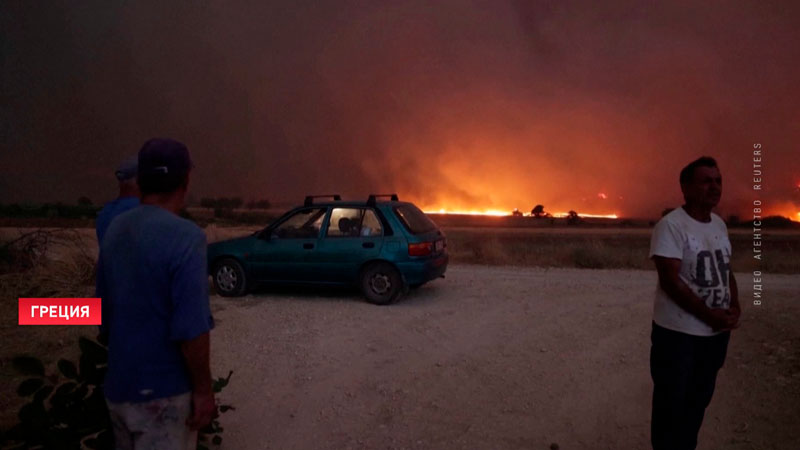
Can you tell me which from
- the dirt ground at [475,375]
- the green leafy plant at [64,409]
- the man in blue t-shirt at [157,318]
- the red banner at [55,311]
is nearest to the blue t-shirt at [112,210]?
the green leafy plant at [64,409]

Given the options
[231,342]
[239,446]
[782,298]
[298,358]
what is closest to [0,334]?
[231,342]

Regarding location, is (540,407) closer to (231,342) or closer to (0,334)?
(231,342)

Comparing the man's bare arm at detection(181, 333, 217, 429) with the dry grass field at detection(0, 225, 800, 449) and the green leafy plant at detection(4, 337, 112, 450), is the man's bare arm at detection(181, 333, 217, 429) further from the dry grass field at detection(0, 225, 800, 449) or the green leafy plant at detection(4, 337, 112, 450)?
the dry grass field at detection(0, 225, 800, 449)

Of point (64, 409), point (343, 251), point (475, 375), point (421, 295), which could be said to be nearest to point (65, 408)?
point (64, 409)

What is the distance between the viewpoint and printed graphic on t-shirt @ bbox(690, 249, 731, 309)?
317 cm

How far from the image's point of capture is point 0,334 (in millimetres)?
6520

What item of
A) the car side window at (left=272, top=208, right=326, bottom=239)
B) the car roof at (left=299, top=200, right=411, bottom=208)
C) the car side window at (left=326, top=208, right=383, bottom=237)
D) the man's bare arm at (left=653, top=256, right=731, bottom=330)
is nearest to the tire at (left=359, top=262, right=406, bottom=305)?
the car side window at (left=326, top=208, right=383, bottom=237)

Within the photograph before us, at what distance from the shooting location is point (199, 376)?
2055 millimetres

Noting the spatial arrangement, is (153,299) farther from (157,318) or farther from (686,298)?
(686,298)

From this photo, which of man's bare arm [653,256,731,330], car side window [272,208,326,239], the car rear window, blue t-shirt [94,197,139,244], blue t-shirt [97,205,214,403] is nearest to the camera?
blue t-shirt [97,205,214,403]

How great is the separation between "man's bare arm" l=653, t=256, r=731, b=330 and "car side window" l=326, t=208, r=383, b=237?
5.95 metres

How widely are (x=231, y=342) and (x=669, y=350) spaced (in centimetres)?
494

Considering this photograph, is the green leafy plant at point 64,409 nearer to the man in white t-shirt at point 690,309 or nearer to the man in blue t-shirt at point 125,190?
the man in blue t-shirt at point 125,190

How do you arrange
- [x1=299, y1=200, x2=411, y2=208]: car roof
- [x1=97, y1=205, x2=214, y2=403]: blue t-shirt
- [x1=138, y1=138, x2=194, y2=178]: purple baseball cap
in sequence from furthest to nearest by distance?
[x1=299, y1=200, x2=411, y2=208]: car roof < [x1=138, y1=138, x2=194, y2=178]: purple baseball cap < [x1=97, y1=205, x2=214, y2=403]: blue t-shirt
